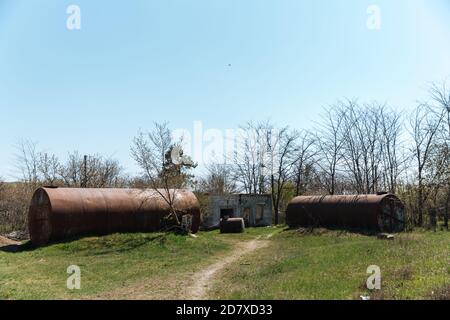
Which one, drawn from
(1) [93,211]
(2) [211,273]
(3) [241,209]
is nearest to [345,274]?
(2) [211,273]

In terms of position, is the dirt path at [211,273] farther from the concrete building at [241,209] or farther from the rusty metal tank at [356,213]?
the concrete building at [241,209]

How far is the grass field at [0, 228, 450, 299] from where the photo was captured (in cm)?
1007

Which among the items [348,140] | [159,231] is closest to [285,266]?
[159,231]

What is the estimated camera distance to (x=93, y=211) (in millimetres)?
23953

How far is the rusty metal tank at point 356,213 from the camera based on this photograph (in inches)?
1024

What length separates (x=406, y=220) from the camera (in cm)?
2761

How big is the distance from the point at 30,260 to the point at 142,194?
9.83 m

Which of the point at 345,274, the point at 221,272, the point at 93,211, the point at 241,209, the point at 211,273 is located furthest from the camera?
the point at 241,209

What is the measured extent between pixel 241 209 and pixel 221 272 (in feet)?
86.1

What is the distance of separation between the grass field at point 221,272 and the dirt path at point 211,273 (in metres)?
0.19

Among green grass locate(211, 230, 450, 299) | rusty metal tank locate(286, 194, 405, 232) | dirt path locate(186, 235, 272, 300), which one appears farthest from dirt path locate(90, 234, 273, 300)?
rusty metal tank locate(286, 194, 405, 232)

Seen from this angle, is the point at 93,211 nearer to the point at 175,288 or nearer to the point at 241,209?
the point at 175,288

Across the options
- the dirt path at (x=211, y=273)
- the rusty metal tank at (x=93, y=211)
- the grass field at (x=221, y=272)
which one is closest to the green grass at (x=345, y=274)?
the grass field at (x=221, y=272)
